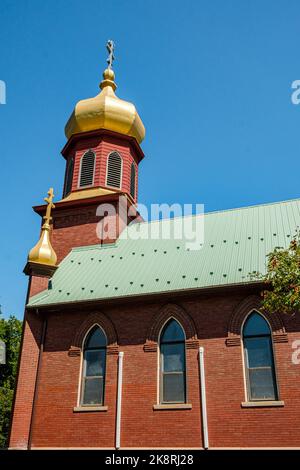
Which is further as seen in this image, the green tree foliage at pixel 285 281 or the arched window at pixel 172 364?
the arched window at pixel 172 364

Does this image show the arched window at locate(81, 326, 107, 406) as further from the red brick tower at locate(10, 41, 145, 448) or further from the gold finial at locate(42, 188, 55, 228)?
the gold finial at locate(42, 188, 55, 228)

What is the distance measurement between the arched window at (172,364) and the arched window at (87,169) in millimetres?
9722

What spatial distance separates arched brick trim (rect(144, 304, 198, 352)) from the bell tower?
18.1 ft

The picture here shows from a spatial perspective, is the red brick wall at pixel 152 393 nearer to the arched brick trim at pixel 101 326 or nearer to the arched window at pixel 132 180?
the arched brick trim at pixel 101 326

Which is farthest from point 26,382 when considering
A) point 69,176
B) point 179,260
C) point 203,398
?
point 69,176

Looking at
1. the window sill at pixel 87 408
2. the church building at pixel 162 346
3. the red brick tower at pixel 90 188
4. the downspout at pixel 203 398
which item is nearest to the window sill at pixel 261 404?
the church building at pixel 162 346

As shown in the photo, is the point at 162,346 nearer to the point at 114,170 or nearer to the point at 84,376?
the point at 84,376

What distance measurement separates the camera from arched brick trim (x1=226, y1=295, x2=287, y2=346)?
43.2 ft

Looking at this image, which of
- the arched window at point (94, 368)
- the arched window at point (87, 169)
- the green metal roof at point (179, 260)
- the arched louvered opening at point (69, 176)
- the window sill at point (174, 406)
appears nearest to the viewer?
the window sill at point (174, 406)

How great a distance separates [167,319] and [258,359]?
306cm

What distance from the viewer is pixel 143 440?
13.1 metres

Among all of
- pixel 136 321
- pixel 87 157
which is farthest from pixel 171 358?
pixel 87 157

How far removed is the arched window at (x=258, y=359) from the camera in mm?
12844
